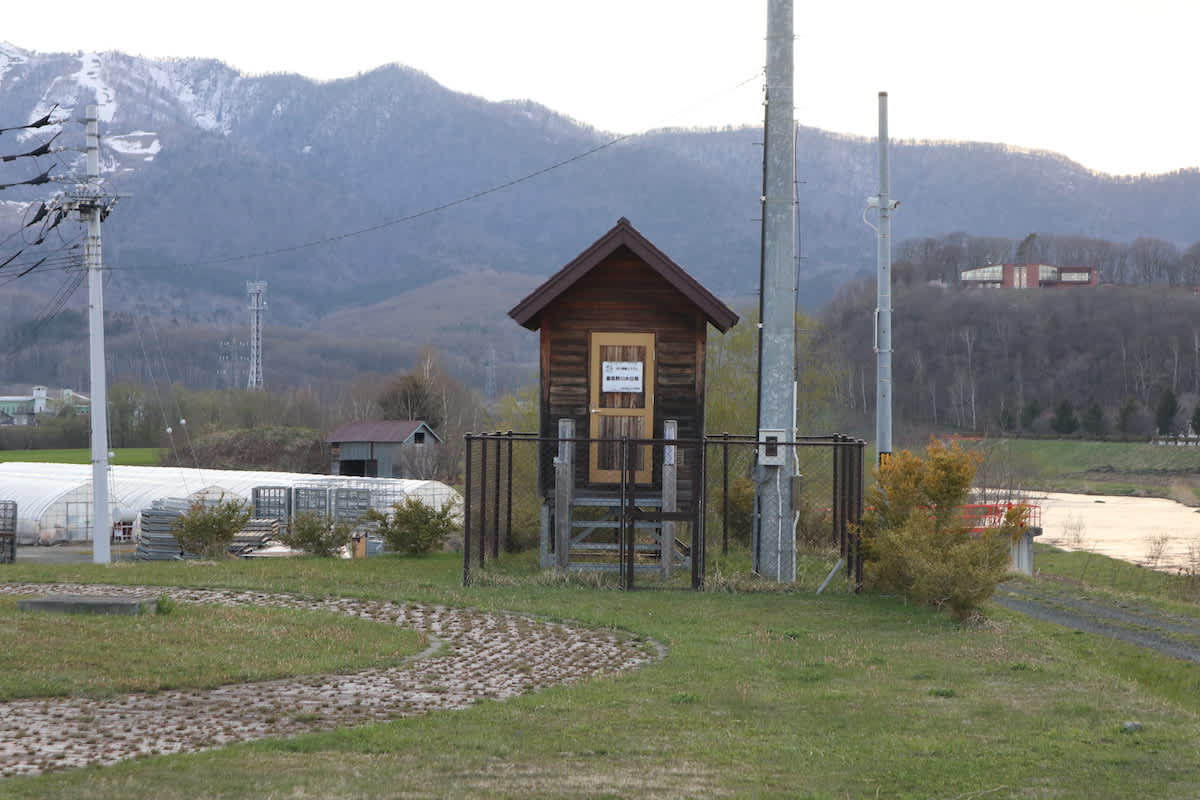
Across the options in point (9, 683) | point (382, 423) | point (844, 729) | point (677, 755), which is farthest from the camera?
point (382, 423)

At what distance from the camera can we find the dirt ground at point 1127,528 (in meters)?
45.3

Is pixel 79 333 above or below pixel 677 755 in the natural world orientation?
above

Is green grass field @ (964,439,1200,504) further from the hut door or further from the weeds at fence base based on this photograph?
the weeds at fence base

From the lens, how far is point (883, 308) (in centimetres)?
2291

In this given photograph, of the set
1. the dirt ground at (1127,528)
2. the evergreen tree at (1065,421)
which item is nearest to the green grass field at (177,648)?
the dirt ground at (1127,528)

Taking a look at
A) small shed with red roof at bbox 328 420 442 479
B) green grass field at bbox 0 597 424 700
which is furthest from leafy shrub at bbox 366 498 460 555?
small shed with red roof at bbox 328 420 442 479

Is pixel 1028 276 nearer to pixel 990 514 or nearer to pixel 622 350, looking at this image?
pixel 990 514

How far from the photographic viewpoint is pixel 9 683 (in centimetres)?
1054

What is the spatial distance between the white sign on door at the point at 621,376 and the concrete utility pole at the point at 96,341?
12455 mm

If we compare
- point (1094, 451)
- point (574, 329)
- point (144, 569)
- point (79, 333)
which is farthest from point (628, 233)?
point (79, 333)

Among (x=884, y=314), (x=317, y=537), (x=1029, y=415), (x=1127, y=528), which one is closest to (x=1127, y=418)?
(x=1029, y=415)

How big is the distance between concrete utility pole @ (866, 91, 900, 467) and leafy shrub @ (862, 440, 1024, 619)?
4261 millimetres

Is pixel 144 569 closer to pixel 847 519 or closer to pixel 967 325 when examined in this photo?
pixel 847 519

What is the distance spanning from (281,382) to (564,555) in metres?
152
